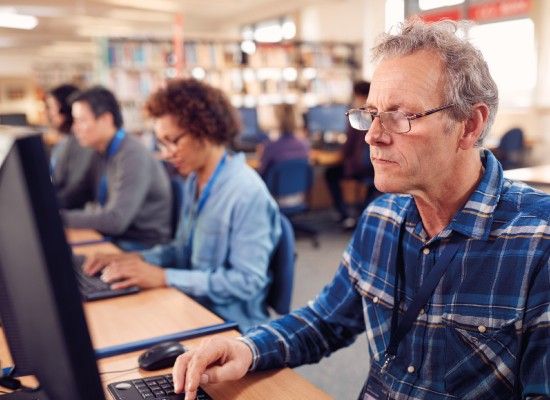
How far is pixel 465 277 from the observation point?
40.6 inches

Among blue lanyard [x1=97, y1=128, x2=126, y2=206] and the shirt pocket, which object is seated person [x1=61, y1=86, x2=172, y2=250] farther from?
the shirt pocket

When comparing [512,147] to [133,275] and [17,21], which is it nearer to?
[133,275]

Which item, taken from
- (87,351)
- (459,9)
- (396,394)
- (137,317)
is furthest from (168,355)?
(459,9)

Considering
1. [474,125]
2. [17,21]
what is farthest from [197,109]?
[17,21]

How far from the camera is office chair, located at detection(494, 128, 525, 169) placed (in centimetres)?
578

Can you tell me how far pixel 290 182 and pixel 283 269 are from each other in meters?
2.92

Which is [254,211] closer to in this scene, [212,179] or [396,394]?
[212,179]

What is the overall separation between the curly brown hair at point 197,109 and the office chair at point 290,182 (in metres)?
2.39

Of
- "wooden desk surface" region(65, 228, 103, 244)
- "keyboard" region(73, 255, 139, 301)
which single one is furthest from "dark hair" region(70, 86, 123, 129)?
"keyboard" region(73, 255, 139, 301)

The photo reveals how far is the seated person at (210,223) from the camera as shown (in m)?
1.73

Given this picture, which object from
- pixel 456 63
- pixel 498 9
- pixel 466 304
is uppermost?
pixel 498 9

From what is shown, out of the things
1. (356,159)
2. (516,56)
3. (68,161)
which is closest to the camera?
(68,161)

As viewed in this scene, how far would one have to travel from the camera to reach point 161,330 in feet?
4.63

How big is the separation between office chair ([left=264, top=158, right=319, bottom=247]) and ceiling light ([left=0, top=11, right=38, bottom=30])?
7689 millimetres
